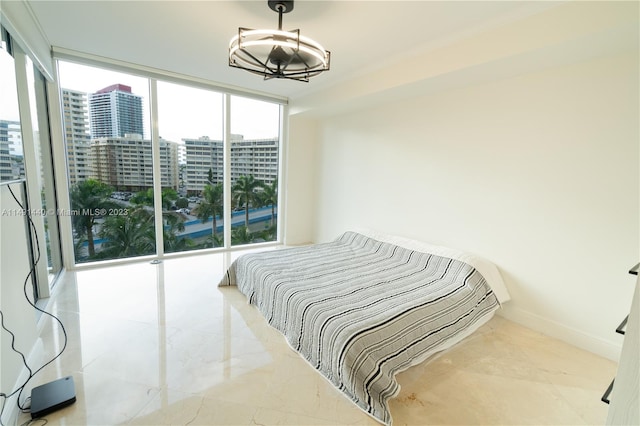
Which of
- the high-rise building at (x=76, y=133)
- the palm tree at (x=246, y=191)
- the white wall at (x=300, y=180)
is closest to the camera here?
the high-rise building at (x=76, y=133)

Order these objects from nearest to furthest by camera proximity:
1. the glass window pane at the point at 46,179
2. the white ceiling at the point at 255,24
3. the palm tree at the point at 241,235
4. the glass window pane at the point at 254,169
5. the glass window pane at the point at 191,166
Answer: the white ceiling at the point at 255,24 → the glass window pane at the point at 46,179 → the glass window pane at the point at 191,166 → the glass window pane at the point at 254,169 → the palm tree at the point at 241,235

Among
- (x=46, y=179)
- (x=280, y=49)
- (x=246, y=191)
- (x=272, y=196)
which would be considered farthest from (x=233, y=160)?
Answer: (x=280, y=49)

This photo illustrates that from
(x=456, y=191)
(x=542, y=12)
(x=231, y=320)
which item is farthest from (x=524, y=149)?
(x=231, y=320)

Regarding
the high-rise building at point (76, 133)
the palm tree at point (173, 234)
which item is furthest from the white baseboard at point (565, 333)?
the high-rise building at point (76, 133)

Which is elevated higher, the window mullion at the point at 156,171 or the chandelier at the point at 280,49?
the chandelier at the point at 280,49

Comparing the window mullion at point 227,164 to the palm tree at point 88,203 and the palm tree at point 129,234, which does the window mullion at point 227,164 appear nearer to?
the palm tree at point 129,234

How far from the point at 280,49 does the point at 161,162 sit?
2.76 m

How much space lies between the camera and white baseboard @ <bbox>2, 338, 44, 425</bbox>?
4.67 feet

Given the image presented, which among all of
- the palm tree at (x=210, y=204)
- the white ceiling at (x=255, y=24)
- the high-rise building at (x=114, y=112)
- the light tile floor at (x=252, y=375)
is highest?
the white ceiling at (x=255, y=24)

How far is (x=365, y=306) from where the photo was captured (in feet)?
6.77

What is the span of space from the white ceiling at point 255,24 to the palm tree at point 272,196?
86.0 inches

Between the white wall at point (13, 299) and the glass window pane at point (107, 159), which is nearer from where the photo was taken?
the white wall at point (13, 299)

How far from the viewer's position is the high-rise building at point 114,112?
3.40 metres

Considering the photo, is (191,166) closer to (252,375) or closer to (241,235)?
(241,235)
